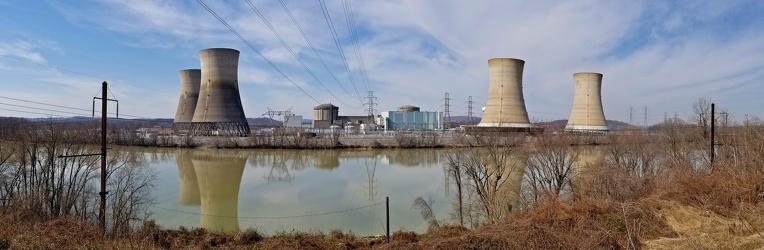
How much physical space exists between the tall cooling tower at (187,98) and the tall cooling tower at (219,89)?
532 centimetres

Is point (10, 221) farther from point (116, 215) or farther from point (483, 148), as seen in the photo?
point (483, 148)

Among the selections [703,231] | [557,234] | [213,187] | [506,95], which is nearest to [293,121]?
[506,95]

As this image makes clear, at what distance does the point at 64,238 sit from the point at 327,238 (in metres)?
3.37

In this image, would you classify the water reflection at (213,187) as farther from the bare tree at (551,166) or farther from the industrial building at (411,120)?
the industrial building at (411,120)

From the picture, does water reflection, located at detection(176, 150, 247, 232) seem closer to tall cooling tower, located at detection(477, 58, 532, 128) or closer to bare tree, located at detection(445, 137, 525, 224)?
bare tree, located at detection(445, 137, 525, 224)

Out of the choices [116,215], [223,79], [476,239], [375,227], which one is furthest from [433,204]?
[223,79]

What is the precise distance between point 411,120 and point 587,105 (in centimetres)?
2374

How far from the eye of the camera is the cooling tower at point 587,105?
25.8 meters

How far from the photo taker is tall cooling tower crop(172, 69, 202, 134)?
30250mm

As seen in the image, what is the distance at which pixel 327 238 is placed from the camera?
673 cm

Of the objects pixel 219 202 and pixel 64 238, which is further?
pixel 219 202

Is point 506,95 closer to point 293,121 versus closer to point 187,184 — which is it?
point 187,184

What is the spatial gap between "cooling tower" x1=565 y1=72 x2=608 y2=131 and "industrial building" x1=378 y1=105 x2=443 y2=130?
2190 cm

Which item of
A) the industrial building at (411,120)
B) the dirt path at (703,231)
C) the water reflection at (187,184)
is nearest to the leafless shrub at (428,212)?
the dirt path at (703,231)
